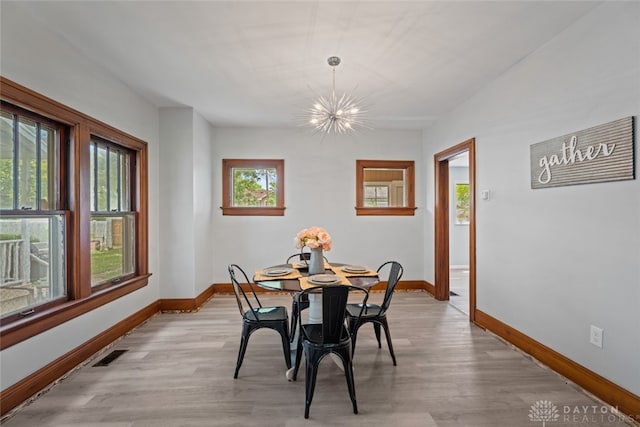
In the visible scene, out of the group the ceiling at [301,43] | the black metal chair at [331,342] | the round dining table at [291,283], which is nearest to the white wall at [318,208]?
the ceiling at [301,43]

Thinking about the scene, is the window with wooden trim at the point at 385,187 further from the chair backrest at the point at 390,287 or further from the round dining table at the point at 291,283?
the round dining table at the point at 291,283

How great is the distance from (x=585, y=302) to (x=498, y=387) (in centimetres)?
87

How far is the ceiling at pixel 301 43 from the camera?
2.12 metres

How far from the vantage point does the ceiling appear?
6.95 feet

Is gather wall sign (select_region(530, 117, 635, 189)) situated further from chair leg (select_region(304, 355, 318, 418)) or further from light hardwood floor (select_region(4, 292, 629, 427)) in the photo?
chair leg (select_region(304, 355, 318, 418))

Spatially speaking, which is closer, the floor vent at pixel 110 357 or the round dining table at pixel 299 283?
the round dining table at pixel 299 283

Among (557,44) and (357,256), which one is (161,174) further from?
(557,44)

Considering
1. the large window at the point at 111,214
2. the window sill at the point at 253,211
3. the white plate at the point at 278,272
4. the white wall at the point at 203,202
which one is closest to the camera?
the white plate at the point at 278,272

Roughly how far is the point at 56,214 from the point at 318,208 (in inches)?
130

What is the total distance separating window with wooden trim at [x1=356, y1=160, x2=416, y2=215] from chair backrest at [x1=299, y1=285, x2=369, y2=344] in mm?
3208

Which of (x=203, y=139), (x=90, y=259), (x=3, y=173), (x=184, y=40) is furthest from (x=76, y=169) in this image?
(x=203, y=139)

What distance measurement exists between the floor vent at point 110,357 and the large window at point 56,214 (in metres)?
0.46

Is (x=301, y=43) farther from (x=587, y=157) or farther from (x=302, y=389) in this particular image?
(x=302, y=389)

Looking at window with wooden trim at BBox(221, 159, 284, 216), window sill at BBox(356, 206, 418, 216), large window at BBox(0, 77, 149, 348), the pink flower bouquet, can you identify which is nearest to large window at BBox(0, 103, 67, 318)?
large window at BBox(0, 77, 149, 348)
